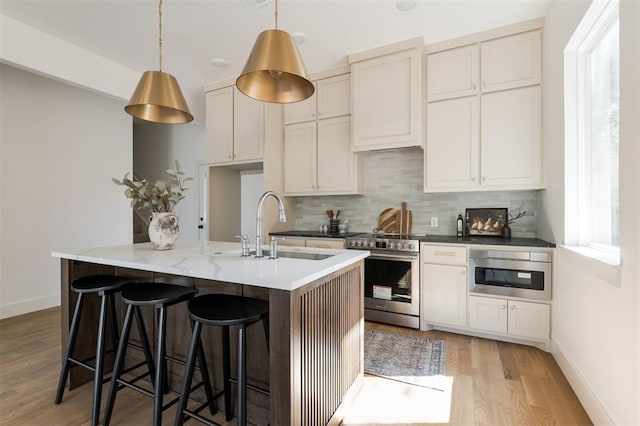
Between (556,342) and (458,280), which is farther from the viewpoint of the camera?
(458,280)

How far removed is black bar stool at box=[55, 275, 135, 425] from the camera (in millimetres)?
1713

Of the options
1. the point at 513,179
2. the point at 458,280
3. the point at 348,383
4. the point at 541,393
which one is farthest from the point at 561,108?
the point at 348,383

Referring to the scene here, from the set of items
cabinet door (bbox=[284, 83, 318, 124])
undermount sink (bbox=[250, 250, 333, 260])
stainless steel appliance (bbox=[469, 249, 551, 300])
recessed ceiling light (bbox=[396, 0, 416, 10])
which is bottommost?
stainless steel appliance (bbox=[469, 249, 551, 300])

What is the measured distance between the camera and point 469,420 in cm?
175

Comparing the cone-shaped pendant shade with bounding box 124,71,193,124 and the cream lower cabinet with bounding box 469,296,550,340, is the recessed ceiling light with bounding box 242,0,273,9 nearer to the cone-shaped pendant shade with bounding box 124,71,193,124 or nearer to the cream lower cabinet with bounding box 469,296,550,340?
the cone-shaped pendant shade with bounding box 124,71,193,124

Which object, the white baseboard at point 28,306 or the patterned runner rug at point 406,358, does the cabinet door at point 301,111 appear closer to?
the patterned runner rug at point 406,358

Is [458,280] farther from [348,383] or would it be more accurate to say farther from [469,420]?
[348,383]

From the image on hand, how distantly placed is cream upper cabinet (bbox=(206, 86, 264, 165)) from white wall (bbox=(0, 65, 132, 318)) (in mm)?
1482

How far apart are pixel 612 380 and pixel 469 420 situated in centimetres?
72

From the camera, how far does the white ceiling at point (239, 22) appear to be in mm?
2564

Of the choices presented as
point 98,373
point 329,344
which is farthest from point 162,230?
point 329,344

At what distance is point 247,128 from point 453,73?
2.41 meters

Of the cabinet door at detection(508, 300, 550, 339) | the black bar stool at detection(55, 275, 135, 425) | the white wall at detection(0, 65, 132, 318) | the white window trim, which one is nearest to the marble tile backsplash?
the cabinet door at detection(508, 300, 550, 339)

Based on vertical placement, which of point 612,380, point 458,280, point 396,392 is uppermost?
point 458,280
